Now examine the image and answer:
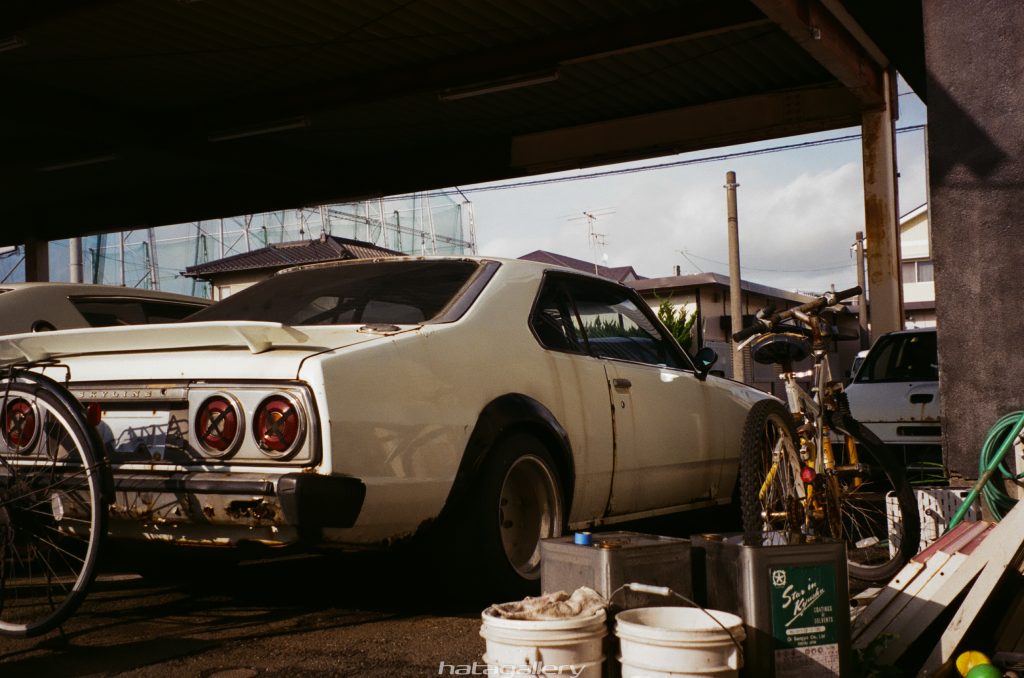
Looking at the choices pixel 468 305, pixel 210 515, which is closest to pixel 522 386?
pixel 468 305

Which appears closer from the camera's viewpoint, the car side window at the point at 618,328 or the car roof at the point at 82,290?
the car side window at the point at 618,328

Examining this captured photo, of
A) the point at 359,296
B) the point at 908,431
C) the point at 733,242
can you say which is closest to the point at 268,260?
the point at 733,242

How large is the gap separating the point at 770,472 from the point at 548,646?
2049 millimetres

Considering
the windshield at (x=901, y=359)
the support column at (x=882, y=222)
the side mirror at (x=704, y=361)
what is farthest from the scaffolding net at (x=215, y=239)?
the side mirror at (x=704, y=361)

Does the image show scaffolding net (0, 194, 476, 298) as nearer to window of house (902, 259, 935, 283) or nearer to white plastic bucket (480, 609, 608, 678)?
window of house (902, 259, 935, 283)

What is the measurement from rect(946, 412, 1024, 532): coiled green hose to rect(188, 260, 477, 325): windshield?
7.37 ft

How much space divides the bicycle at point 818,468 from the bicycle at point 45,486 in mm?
2422

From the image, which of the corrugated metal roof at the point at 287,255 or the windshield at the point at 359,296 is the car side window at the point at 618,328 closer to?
the windshield at the point at 359,296

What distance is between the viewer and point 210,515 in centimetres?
343

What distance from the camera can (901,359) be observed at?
9523 millimetres

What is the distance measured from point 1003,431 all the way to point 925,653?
1.59 meters

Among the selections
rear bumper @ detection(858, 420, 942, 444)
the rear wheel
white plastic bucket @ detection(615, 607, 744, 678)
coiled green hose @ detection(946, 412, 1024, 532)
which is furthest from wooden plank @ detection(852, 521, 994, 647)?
rear bumper @ detection(858, 420, 942, 444)

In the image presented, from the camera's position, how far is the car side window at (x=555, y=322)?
4.69m

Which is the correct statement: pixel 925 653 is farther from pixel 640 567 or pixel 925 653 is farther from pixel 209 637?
pixel 209 637
